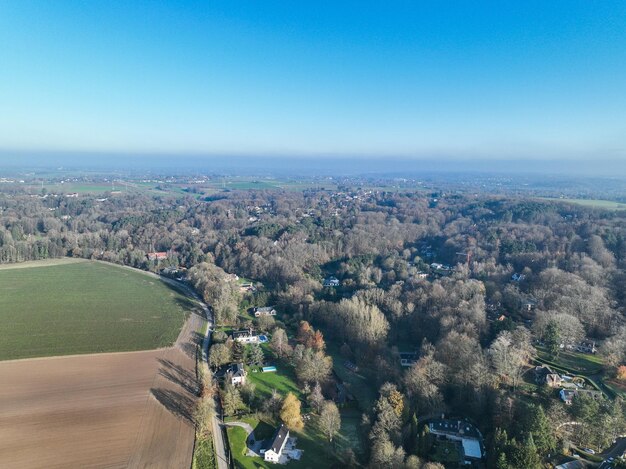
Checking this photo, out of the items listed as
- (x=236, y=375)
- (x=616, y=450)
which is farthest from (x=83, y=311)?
(x=616, y=450)

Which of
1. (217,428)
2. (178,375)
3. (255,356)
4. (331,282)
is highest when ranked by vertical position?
(331,282)

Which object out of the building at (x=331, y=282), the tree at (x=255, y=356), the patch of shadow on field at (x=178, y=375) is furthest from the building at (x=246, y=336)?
the building at (x=331, y=282)

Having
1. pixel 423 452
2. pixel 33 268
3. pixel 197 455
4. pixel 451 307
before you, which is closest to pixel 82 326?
pixel 197 455

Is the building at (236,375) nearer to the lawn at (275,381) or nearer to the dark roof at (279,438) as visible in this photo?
the lawn at (275,381)

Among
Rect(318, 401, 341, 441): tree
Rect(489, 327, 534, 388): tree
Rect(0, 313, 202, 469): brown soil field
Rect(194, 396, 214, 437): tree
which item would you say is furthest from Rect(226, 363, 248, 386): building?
Rect(489, 327, 534, 388): tree

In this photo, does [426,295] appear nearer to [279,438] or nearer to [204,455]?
[279,438]

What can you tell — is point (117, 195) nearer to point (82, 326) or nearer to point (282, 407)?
point (82, 326)

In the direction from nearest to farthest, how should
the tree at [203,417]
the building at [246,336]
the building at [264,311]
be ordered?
the tree at [203,417], the building at [246,336], the building at [264,311]

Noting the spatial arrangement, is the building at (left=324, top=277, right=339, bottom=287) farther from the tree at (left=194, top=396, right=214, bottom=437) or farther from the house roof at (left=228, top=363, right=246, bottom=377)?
the tree at (left=194, top=396, right=214, bottom=437)
